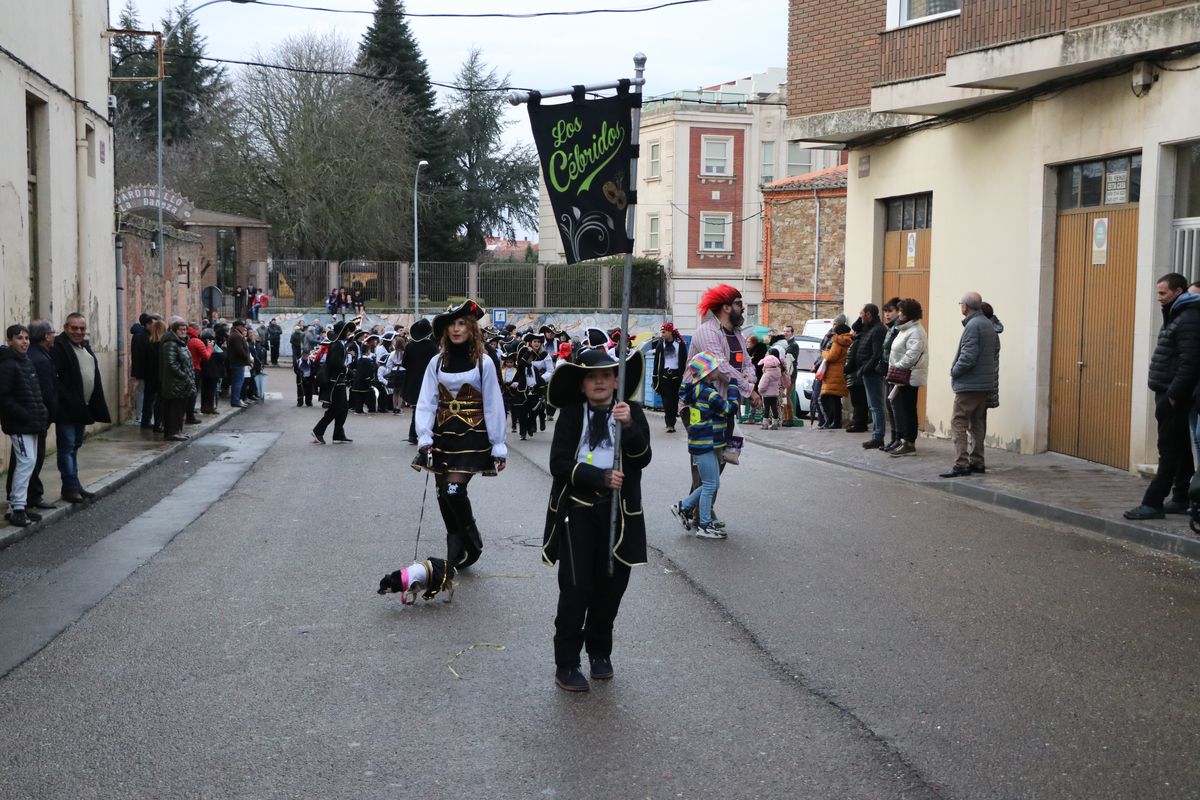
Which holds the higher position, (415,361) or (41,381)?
(415,361)

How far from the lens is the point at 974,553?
373 inches

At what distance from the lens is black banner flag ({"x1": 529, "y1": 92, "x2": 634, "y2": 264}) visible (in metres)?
6.77

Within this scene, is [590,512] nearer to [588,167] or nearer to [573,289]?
[588,167]

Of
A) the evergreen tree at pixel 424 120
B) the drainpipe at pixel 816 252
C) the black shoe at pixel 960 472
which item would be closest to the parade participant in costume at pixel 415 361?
the black shoe at pixel 960 472

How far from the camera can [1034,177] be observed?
15.3 metres

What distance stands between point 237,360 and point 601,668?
2133 cm

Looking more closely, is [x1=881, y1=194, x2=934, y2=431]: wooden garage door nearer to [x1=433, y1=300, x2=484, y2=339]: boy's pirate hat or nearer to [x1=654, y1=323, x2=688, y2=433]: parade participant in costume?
[x1=654, y1=323, x2=688, y2=433]: parade participant in costume

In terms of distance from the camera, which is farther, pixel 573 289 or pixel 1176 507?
pixel 573 289

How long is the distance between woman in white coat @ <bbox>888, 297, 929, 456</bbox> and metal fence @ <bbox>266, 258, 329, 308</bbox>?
40794mm

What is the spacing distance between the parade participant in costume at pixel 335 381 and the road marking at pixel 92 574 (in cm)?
335

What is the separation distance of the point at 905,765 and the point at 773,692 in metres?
1.04

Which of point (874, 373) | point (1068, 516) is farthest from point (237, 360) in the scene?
point (1068, 516)

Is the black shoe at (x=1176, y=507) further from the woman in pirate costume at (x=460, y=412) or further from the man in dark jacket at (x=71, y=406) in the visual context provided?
the man in dark jacket at (x=71, y=406)

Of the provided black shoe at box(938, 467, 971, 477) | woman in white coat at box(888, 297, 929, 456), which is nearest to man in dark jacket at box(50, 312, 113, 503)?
black shoe at box(938, 467, 971, 477)
